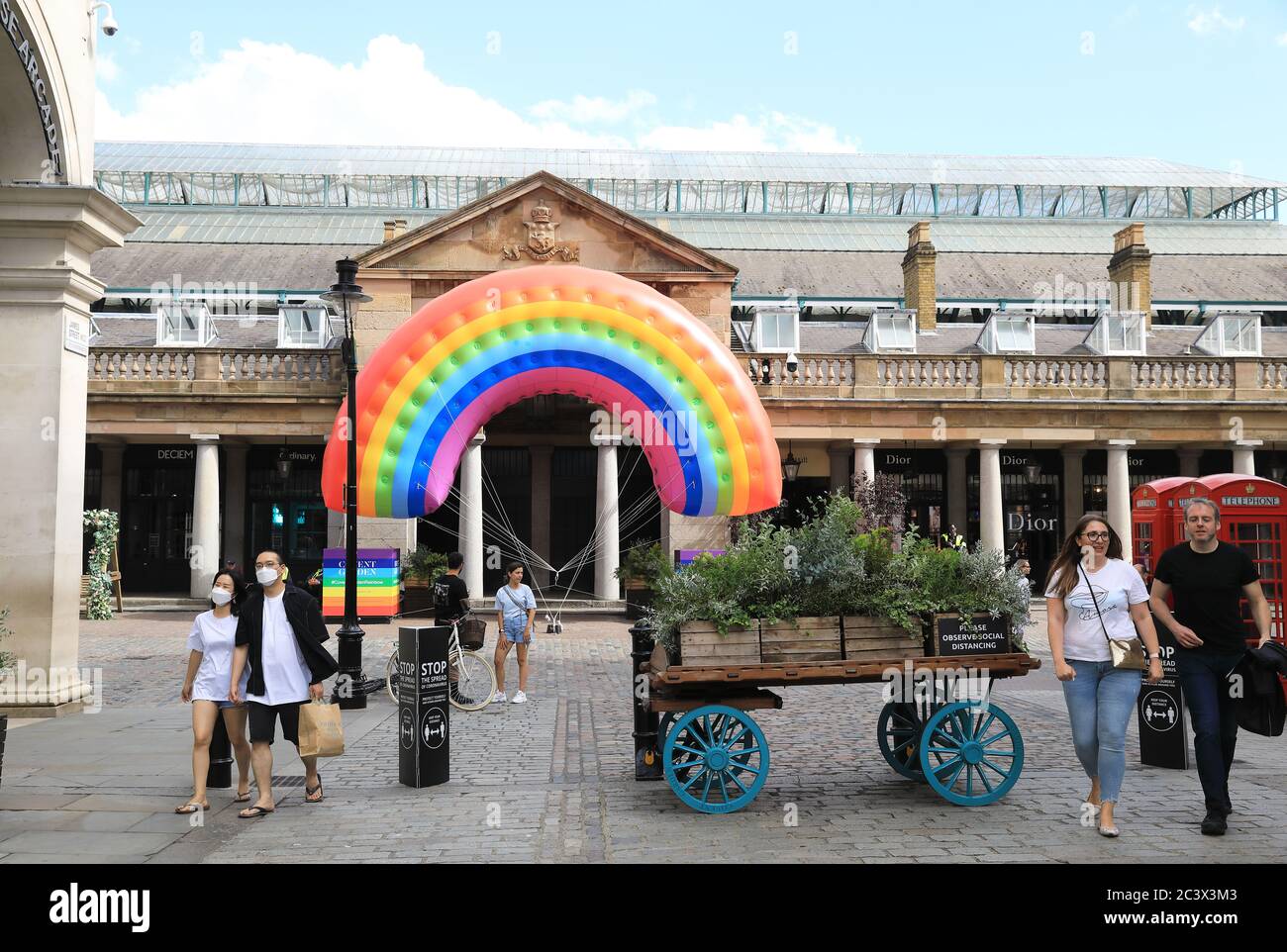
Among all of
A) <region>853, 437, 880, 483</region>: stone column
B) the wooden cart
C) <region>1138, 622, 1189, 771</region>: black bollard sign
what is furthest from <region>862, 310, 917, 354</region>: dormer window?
the wooden cart

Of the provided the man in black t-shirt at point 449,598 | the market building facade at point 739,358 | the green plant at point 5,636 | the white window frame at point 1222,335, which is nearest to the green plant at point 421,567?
the market building facade at point 739,358

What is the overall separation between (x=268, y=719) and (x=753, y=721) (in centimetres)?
340

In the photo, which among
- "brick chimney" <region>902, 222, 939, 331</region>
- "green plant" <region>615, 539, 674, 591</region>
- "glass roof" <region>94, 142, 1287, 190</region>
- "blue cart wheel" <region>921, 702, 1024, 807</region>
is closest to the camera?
"blue cart wheel" <region>921, 702, 1024, 807</region>

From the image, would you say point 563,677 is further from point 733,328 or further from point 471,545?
point 733,328

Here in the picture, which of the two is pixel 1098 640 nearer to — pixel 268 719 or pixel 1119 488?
pixel 268 719

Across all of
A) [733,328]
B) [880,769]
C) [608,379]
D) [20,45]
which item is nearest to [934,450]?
[733,328]

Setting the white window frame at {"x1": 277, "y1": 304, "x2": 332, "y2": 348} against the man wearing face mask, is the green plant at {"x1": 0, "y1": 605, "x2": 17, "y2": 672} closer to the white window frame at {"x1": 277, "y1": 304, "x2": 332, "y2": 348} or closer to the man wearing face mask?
the man wearing face mask

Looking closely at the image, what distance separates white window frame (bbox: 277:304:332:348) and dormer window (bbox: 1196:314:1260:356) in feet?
81.1

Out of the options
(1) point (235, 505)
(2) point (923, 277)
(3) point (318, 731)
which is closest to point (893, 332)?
(2) point (923, 277)

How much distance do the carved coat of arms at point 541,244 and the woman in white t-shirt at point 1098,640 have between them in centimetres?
1953

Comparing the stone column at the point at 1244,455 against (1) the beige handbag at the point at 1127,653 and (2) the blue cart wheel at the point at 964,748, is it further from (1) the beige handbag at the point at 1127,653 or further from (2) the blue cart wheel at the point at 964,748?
(1) the beige handbag at the point at 1127,653

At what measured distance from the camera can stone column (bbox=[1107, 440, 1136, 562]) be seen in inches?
1024

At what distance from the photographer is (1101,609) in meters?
6.36
